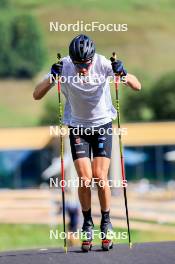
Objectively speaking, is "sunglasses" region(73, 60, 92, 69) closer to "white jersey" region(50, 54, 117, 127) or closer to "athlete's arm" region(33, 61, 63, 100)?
"white jersey" region(50, 54, 117, 127)

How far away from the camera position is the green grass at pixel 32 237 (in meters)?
28.8

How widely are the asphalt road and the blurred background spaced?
12083 mm

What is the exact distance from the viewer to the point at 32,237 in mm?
33875

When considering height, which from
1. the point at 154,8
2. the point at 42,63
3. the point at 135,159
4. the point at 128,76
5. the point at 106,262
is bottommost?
the point at 106,262

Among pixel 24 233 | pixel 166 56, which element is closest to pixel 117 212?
pixel 24 233

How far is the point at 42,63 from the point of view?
10856cm

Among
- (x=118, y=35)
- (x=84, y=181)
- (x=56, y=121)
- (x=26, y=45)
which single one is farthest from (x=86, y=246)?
(x=118, y=35)

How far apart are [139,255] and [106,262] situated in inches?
19.1

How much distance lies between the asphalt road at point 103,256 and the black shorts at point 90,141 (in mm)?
942

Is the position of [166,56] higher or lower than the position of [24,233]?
higher

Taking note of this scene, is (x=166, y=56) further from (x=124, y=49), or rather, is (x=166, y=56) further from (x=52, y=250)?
(x=52, y=250)

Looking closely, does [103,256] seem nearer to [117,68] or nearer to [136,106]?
[117,68]

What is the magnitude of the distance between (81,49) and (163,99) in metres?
75.8

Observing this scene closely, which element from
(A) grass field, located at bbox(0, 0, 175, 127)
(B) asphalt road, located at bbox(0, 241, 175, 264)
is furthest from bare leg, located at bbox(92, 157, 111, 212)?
(A) grass field, located at bbox(0, 0, 175, 127)
